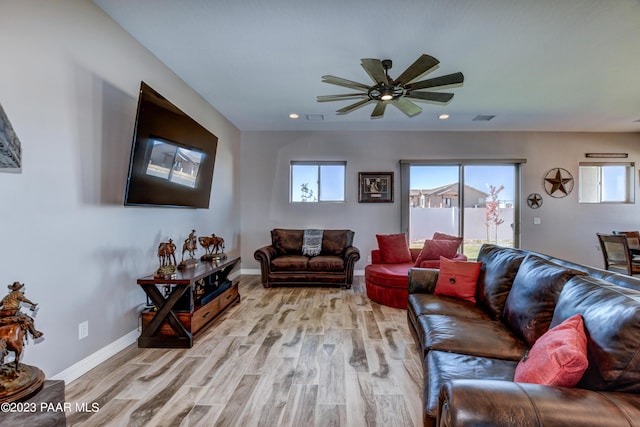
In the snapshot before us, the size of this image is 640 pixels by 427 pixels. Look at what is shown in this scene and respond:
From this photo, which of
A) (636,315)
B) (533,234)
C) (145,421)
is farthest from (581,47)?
(145,421)

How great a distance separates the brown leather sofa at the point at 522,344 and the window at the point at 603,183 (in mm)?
4905

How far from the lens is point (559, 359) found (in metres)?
1.09

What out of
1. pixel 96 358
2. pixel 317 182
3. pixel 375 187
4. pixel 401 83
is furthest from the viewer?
pixel 317 182

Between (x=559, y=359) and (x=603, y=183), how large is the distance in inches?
268

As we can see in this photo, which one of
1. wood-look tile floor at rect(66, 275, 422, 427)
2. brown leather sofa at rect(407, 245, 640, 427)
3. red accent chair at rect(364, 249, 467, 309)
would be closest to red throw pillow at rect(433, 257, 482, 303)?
brown leather sofa at rect(407, 245, 640, 427)

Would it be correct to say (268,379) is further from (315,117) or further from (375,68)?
(315,117)

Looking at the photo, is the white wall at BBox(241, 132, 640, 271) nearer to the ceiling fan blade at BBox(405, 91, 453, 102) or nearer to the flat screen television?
the flat screen television

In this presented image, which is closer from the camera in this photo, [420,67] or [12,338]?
[12,338]

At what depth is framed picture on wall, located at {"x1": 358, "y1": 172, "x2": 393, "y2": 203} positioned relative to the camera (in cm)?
581

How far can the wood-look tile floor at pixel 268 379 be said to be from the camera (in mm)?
1787

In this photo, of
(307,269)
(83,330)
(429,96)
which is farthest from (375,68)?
(307,269)

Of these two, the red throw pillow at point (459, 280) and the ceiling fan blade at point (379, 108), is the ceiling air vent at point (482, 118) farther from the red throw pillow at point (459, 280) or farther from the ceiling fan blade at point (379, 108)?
the red throw pillow at point (459, 280)

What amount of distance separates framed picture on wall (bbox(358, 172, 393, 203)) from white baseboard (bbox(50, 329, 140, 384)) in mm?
4287

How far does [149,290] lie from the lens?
2.71m
